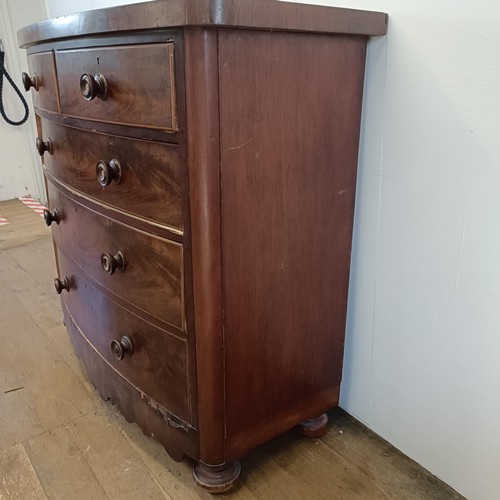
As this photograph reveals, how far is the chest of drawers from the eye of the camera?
79 cm

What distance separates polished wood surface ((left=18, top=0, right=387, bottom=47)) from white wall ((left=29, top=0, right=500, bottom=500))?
0.32ft

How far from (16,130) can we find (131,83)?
2853 mm

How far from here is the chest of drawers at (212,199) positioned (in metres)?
0.79

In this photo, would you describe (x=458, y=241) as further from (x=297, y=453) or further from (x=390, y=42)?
(x=297, y=453)

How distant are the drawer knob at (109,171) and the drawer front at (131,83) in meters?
0.08

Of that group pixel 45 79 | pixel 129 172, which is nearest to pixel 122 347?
pixel 129 172

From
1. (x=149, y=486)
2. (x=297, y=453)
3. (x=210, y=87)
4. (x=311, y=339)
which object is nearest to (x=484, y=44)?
(x=210, y=87)

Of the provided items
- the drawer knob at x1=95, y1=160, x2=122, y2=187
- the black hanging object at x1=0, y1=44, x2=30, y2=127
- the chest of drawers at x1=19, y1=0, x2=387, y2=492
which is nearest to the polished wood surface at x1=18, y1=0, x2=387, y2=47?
the chest of drawers at x1=19, y1=0, x2=387, y2=492

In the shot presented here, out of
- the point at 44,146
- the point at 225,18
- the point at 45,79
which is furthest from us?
the point at 44,146

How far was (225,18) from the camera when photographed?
2.38ft

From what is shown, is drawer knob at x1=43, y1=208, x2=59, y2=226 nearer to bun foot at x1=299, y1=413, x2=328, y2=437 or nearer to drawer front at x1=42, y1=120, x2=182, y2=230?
drawer front at x1=42, y1=120, x2=182, y2=230

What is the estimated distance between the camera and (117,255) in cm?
103

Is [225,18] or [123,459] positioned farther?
[123,459]

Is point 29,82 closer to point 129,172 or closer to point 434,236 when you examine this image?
point 129,172
